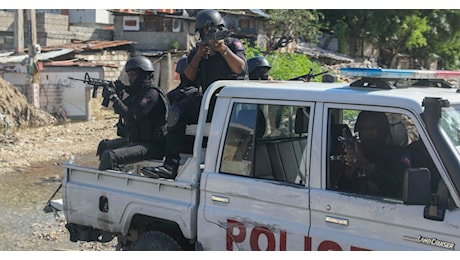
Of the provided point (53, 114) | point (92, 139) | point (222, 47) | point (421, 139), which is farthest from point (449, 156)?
point (53, 114)

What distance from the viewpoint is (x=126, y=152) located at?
4965 mm

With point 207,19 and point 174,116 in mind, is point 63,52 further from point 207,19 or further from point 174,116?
point 174,116

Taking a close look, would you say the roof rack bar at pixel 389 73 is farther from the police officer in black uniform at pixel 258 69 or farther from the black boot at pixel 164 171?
the police officer in black uniform at pixel 258 69

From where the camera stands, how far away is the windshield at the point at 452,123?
3300 millimetres

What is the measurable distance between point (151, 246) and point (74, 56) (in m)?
16.4

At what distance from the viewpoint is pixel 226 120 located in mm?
4117

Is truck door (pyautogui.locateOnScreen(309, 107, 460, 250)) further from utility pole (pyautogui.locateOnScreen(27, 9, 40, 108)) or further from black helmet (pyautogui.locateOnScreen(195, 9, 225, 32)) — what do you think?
utility pole (pyautogui.locateOnScreen(27, 9, 40, 108))

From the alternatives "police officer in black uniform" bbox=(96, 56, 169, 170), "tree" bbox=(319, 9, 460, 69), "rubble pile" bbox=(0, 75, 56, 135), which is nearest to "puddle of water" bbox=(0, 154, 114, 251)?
"police officer in black uniform" bbox=(96, 56, 169, 170)

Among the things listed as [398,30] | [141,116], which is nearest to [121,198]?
[141,116]

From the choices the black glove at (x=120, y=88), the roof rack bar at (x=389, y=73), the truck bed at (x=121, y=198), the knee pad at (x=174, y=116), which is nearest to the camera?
the roof rack bar at (x=389, y=73)

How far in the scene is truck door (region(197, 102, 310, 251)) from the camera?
3.78m

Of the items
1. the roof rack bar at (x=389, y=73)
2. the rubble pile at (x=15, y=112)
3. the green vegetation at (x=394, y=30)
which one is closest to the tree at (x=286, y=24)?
the green vegetation at (x=394, y=30)

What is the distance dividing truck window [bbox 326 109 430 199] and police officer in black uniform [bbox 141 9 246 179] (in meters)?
1.36

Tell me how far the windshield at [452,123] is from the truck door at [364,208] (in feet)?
0.52
